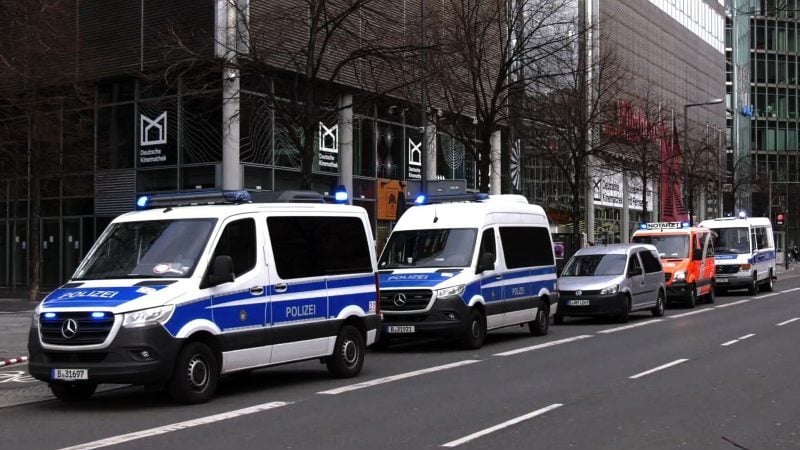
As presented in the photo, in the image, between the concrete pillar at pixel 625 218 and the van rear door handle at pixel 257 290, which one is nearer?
the van rear door handle at pixel 257 290

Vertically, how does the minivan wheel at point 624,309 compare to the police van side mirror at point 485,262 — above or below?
below

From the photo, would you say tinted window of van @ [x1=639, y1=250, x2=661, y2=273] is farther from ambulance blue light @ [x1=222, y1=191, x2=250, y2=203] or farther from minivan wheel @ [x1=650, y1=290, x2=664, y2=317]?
ambulance blue light @ [x1=222, y1=191, x2=250, y2=203]

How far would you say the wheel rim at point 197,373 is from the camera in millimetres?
10453

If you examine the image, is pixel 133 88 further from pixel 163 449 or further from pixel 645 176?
pixel 163 449

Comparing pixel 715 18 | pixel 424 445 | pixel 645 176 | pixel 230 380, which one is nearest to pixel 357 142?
pixel 645 176

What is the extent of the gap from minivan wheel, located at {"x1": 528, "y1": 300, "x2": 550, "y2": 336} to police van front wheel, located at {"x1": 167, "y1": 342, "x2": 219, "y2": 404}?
970 centimetres

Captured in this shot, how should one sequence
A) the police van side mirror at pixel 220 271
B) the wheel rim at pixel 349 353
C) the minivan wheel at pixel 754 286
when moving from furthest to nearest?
the minivan wheel at pixel 754 286 < the wheel rim at pixel 349 353 < the police van side mirror at pixel 220 271

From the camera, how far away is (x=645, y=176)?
126 ft

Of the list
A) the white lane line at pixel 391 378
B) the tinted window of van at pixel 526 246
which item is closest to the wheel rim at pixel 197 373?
the white lane line at pixel 391 378

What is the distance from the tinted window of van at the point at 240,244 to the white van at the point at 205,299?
1 cm

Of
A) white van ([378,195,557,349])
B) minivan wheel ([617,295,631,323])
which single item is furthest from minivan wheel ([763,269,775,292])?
white van ([378,195,557,349])

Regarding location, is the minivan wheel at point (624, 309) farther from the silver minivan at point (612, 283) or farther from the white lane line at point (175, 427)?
the white lane line at point (175, 427)

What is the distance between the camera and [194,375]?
10516mm

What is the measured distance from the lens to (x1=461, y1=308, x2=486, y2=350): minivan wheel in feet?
53.9
